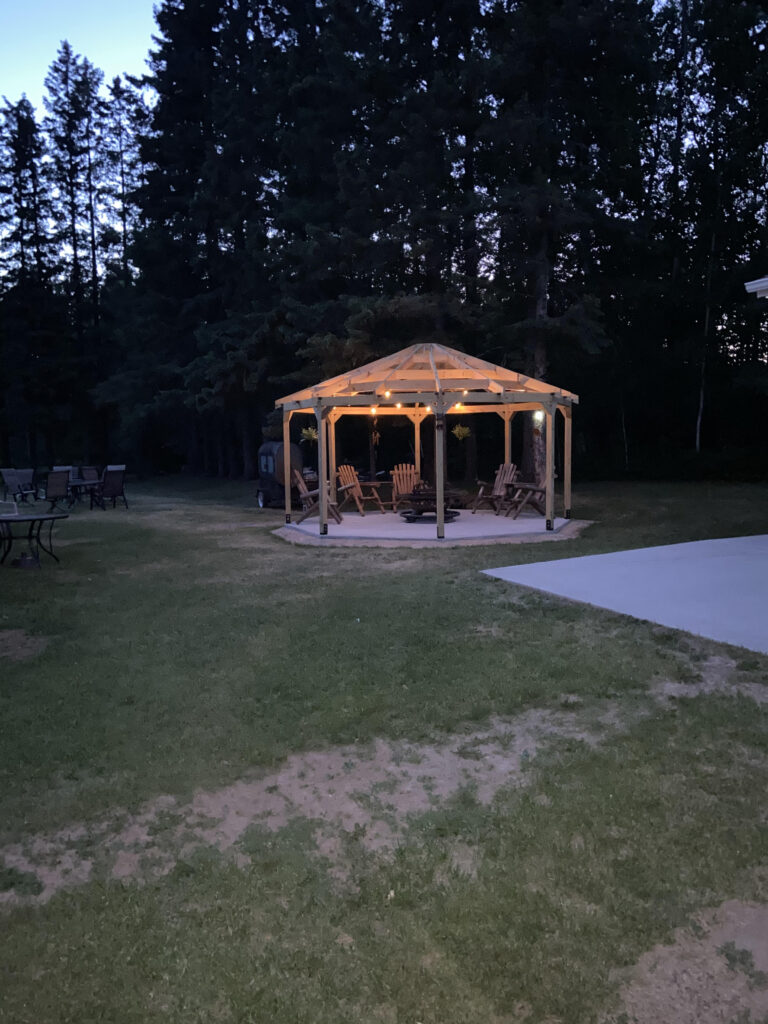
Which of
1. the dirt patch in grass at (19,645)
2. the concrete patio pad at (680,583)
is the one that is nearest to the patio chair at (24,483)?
the dirt patch in grass at (19,645)

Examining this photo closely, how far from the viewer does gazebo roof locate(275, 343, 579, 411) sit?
11.3 meters

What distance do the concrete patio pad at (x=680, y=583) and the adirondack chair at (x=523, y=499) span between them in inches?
140

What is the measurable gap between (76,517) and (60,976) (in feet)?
45.0

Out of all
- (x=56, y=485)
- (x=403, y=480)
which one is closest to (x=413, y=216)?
(x=403, y=480)

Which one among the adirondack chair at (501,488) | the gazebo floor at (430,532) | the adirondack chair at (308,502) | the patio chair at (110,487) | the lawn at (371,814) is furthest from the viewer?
the patio chair at (110,487)

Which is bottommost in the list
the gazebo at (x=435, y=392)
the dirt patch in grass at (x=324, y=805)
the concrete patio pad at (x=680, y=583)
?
the dirt patch in grass at (x=324, y=805)

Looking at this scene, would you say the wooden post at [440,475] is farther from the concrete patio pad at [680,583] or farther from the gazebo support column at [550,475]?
the concrete patio pad at [680,583]

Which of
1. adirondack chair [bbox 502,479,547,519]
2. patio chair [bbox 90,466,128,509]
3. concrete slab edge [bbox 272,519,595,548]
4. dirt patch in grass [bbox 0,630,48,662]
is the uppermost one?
patio chair [bbox 90,466,128,509]

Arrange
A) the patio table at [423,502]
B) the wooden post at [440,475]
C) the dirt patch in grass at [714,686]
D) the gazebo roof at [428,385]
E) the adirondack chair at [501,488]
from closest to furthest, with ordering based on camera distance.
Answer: the dirt patch in grass at [714,686] < the wooden post at [440,475] < the gazebo roof at [428,385] < the patio table at [423,502] < the adirondack chair at [501,488]

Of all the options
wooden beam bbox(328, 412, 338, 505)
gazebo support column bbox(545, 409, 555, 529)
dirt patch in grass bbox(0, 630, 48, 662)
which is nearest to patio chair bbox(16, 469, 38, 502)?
wooden beam bbox(328, 412, 338, 505)

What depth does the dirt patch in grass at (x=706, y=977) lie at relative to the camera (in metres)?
1.95

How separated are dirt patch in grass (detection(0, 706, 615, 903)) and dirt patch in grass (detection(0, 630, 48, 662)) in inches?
107

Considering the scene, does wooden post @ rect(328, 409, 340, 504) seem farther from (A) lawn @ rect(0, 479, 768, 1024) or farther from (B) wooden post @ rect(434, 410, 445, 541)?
(A) lawn @ rect(0, 479, 768, 1024)

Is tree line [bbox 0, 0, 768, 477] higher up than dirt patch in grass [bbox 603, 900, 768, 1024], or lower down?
higher up
